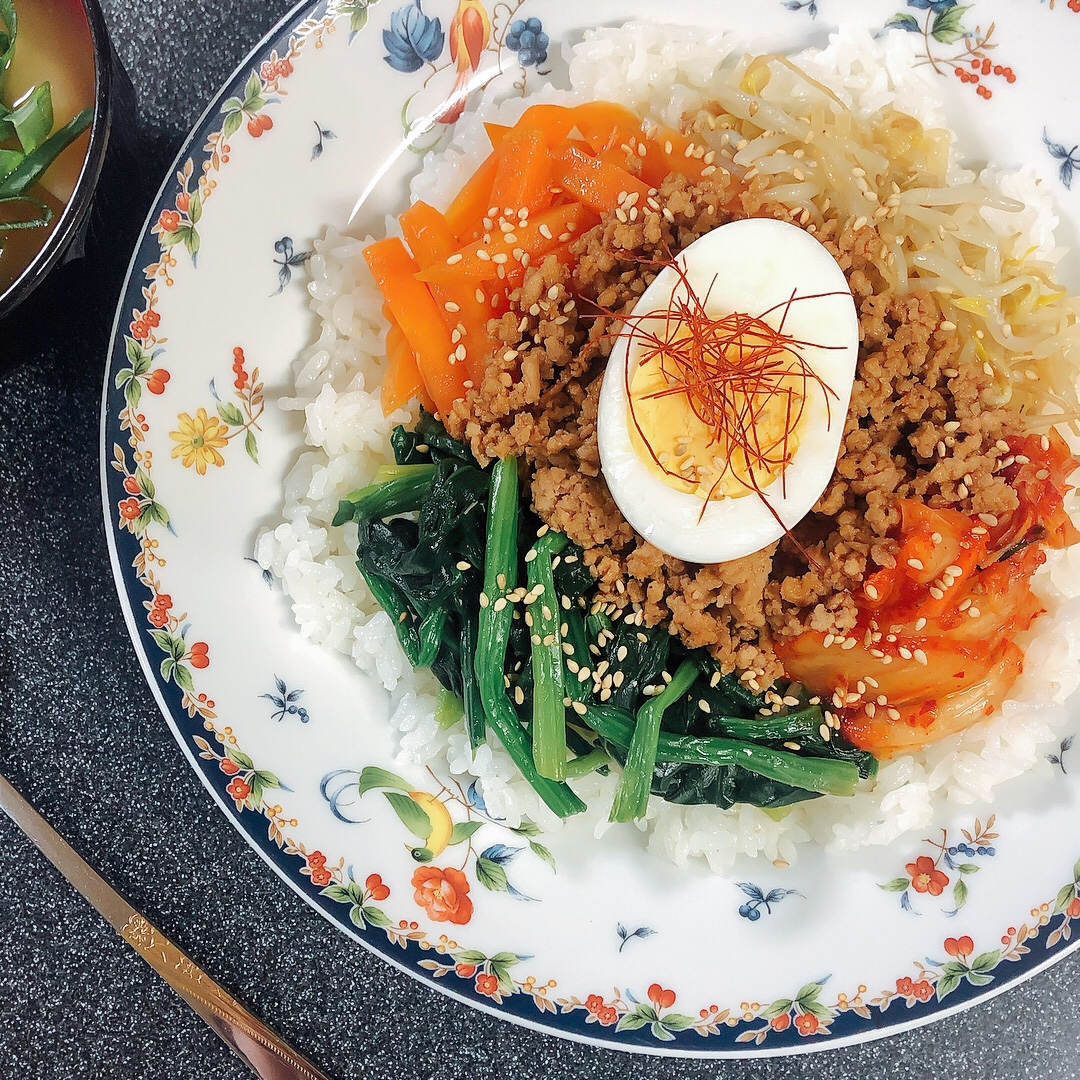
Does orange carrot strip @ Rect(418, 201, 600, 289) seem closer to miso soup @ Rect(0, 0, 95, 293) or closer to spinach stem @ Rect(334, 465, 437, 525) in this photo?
spinach stem @ Rect(334, 465, 437, 525)

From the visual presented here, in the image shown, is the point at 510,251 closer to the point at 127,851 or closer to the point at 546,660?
the point at 546,660

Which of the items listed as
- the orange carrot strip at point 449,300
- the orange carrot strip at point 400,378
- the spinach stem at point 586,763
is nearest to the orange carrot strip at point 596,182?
the orange carrot strip at point 449,300

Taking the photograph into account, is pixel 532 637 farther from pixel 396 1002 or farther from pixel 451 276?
pixel 396 1002

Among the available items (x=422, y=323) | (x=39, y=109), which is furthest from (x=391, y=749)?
(x=39, y=109)

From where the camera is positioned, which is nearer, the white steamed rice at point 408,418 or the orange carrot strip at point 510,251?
the orange carrot strip at point 510,251

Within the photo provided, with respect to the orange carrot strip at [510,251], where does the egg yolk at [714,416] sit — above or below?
below

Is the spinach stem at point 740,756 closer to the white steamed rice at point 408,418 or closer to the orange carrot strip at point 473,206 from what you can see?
the white steamed rice at point 408,418
